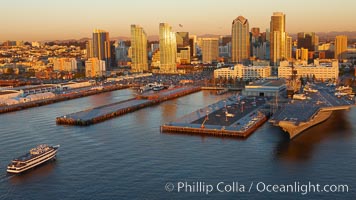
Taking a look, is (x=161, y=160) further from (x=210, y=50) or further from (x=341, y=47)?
(x=210, y=50)

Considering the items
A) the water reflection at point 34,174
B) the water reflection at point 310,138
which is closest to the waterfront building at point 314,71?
the water reflection at point 310,138

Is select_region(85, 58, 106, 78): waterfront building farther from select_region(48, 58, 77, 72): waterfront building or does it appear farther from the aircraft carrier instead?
the aircraft carrier

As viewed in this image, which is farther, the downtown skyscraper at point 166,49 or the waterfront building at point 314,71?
the downtown skyscraper at point 166,49

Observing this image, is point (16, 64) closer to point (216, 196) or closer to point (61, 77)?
point (61, 77)

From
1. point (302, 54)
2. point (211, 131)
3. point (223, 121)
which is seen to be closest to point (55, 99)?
point (223, 121)

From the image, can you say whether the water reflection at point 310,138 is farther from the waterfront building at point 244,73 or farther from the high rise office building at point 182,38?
the high rise office building at point 182,38

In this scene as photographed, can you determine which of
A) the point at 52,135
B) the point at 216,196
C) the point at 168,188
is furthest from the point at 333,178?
the point at 52,135

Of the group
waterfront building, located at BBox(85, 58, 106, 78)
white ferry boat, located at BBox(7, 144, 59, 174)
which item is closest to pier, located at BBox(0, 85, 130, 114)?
white ferry boat, located at BBox(7, 144, 59, 174)
